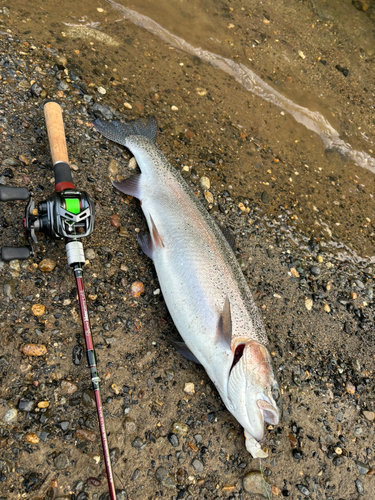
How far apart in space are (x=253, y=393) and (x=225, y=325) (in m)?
0.60

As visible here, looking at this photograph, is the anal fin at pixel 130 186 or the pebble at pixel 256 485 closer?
the pebble at pixel 256 485

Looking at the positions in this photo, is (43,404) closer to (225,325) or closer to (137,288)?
(137,288)

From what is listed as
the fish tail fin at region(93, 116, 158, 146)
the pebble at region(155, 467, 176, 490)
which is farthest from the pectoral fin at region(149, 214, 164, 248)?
the pebble at region(155, 467, 176, 490)

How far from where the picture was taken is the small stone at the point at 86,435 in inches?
110

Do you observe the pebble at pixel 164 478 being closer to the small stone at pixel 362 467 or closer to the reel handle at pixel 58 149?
the small stone at pixel 362 467

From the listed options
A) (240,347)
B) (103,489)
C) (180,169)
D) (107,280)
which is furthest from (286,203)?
(103,489)

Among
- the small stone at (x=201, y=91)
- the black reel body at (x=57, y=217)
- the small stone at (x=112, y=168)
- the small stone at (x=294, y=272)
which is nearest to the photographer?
the black reel body at (x=57, y=217)

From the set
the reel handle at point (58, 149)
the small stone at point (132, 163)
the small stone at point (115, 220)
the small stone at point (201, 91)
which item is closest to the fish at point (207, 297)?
the small stone at point (132, 163)

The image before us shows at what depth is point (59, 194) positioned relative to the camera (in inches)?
120

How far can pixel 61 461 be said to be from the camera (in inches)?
106

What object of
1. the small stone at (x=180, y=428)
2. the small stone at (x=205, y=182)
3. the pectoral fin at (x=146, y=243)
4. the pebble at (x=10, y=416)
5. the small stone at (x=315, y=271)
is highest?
the small stone at (x=205, y=182)

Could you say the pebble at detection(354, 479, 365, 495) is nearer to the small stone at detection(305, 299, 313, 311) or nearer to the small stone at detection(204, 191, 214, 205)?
the small stone at detection(305, 299, 313, 311)

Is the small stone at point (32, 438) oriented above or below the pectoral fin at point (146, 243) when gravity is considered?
below

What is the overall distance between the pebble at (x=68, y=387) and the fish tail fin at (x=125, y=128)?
259cm
